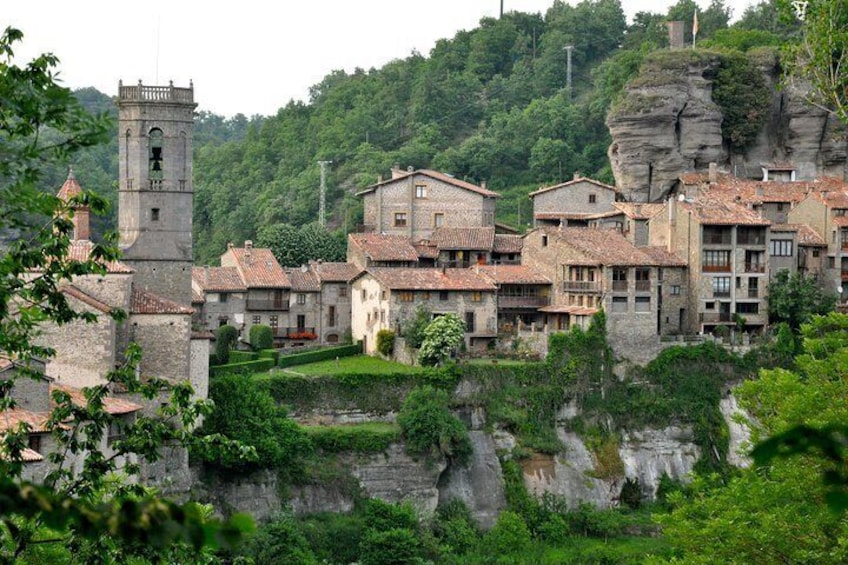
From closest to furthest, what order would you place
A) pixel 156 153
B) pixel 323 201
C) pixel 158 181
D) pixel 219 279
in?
pixel 158 181, pixel 156 153, pixel 219 279, pixel 323 201

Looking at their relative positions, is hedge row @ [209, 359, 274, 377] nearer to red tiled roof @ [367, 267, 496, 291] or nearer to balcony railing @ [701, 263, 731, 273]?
red tiled roof @ [367, 267, 496, 291]

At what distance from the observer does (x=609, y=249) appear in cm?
5997

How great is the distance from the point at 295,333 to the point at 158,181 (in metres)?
12.8

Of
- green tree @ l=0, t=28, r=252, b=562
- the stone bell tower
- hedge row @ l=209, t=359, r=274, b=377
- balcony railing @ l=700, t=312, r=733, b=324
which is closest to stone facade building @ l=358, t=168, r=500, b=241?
balcony railing @ l=700, t=312, r=733, b=324

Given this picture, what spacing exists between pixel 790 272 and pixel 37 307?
1978 inches

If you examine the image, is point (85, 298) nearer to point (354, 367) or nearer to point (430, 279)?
point (354, 367)

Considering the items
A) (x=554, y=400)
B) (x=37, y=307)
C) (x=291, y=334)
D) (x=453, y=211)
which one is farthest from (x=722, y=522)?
(x=453, y=211)

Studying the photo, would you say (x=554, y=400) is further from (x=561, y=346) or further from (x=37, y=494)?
(x=37, y=494)

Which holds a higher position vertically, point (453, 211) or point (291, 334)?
point (453, 211)

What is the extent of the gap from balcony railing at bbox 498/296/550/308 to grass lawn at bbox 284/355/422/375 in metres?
6.01

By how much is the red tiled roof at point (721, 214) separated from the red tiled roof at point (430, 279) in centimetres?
898

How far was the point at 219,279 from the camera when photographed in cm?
6225

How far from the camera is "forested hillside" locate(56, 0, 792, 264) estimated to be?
9056 cm

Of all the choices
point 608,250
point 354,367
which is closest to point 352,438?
point 354,367
